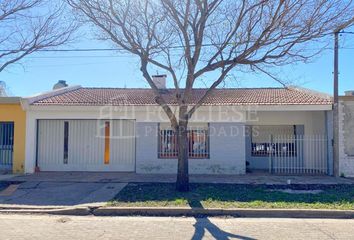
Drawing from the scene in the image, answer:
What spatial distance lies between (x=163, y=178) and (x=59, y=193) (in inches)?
158

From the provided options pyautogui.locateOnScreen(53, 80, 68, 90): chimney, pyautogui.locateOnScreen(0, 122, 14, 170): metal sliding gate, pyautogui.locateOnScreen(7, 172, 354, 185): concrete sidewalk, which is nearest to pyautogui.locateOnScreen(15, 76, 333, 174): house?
pyautogui.locateOnScreen(7, 172, 354, 185): concrete sidewalk

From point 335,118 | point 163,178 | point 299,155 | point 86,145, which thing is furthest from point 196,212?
point 299,155

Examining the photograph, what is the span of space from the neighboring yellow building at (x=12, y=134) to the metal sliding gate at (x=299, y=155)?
11.2m

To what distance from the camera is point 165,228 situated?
6.48 metres

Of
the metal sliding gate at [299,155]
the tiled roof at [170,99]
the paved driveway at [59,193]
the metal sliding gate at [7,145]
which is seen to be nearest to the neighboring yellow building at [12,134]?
the metal sliding gate at [7,145]

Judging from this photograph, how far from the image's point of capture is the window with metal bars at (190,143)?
13633mm

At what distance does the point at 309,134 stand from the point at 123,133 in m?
8.86

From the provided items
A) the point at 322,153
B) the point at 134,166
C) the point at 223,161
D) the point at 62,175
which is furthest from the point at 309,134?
the point at 62,175

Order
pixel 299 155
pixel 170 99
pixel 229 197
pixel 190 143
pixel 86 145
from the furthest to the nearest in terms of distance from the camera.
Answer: pixel 170 99 → pixel 299 155 → pixel 86 145 → pixel 190 143 → pixel 229 197

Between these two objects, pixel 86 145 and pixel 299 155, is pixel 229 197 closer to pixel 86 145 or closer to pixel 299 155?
pixel 299 155

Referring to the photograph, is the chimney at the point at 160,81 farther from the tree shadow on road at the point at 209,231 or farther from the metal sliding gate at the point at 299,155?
the tree shadow on road at the point at 209,231

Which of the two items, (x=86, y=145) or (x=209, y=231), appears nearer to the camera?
(x=209, y=231)

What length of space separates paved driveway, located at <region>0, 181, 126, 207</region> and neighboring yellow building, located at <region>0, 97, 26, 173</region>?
281 centimetres

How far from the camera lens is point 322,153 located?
45.8 ft
